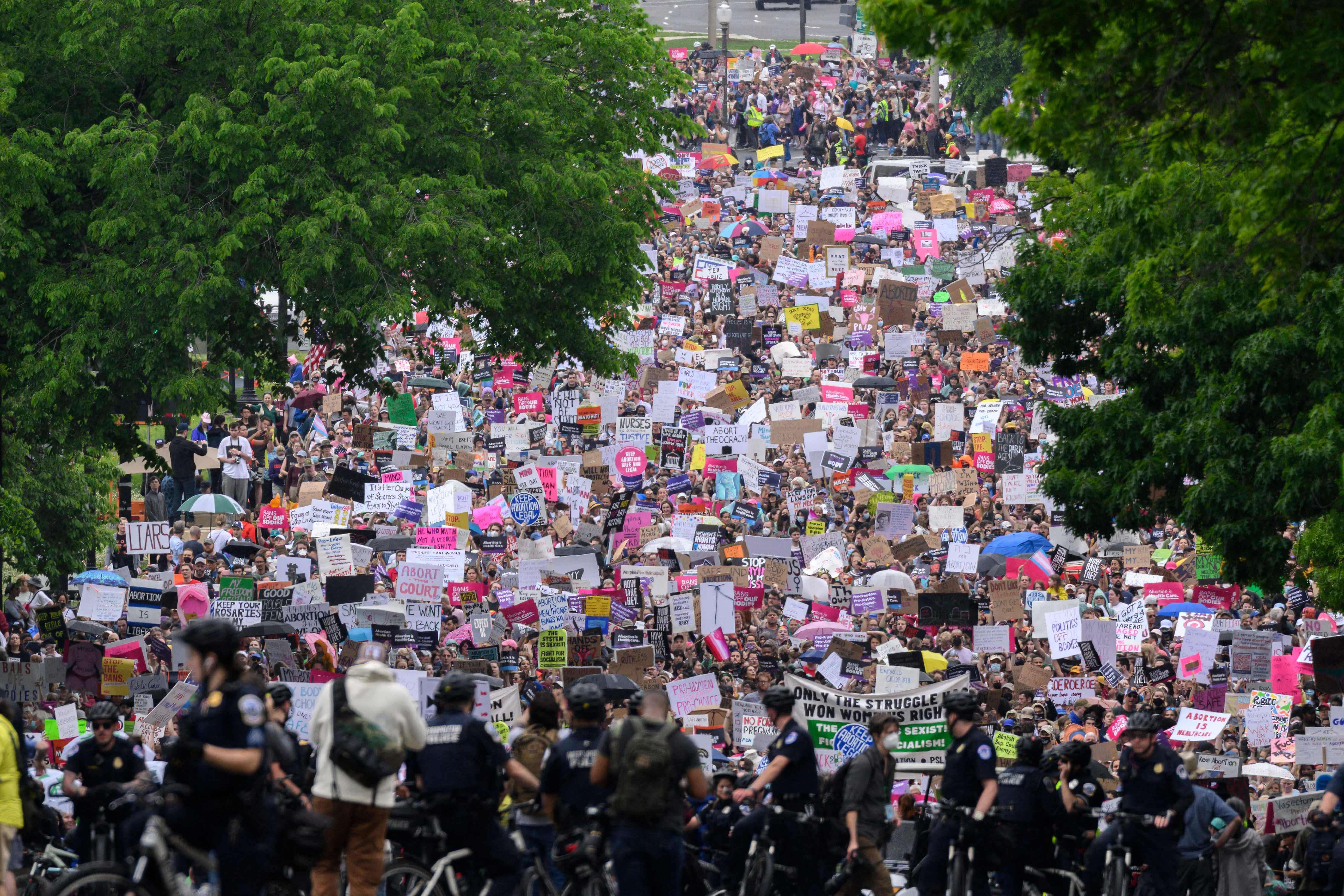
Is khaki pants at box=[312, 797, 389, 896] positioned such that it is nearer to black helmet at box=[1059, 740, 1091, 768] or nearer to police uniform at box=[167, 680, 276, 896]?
police uniform at box=[167, 680, 276, 896]

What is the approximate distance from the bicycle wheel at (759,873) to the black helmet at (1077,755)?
6.27 feet

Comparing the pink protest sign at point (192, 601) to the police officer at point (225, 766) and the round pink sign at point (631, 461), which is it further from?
the police officer at point (225, 766)

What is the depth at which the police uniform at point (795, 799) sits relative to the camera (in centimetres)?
1030

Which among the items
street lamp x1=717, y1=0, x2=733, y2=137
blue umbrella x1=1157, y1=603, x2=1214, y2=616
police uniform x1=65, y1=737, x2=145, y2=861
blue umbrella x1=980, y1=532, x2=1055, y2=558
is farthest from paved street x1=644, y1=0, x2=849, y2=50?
police uniform x1=65, y1=737, x2=145, y2=861

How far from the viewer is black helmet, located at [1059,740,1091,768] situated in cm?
1113

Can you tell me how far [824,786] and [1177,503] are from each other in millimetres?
7741

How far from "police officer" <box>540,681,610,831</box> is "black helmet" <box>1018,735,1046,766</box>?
2.84 metres

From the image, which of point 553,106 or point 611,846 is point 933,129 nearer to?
point 553,106

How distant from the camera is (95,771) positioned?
380 inches

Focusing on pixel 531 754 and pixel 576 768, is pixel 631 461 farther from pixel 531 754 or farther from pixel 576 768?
pixel 576 768

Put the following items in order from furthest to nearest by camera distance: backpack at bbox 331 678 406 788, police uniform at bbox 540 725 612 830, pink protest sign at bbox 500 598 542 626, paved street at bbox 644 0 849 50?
paved street at bbox 644 0 849 50 → pink protest sign at bbox 500 598 542 626 → police uniform at bbox 540 725 612 830 → backpack at bbox 331 678 406 788

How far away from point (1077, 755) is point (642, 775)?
345 cm

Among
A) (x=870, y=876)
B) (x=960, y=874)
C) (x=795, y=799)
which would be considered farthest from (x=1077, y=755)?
(x=795, y=799)

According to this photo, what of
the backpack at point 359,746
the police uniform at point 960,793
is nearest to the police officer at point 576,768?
the backpack at point 359,746
